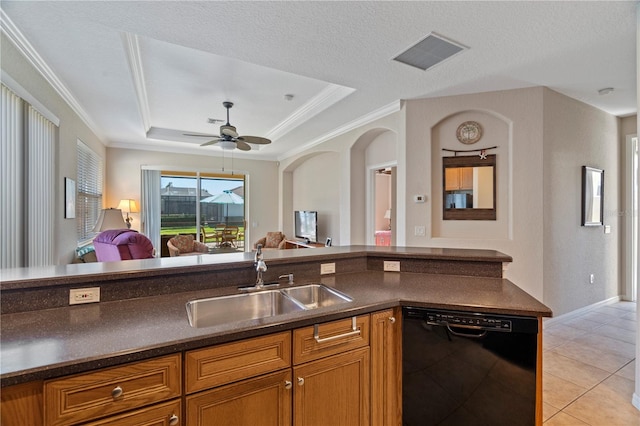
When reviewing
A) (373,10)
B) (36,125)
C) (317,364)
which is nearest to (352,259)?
(317,364)

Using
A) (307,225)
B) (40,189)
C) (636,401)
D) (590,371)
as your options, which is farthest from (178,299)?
(307,225)

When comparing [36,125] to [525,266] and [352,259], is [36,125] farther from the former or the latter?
[525,266]

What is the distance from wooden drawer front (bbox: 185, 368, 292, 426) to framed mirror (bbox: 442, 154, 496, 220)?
3.04 metres

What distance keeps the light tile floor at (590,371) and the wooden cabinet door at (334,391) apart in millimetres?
1427

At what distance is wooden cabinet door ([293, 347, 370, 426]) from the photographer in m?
1.31

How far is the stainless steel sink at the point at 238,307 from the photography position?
5.16 ft

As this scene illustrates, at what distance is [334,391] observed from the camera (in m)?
1.40

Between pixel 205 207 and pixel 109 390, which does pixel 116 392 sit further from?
pixel 205 207

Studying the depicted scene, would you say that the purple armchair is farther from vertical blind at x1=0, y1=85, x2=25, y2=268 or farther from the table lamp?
the table lamp

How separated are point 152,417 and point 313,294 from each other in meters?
1.03

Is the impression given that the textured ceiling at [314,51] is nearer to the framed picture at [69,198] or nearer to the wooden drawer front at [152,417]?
the framed picture at [69,198]

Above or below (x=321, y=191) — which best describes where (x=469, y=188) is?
below

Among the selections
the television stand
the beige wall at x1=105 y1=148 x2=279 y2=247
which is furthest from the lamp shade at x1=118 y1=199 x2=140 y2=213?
the television stand

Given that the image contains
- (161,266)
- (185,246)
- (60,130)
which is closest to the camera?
(161,266)
